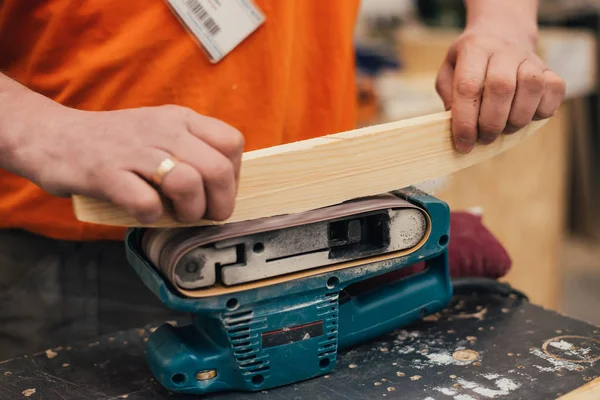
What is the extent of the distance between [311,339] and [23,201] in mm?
450

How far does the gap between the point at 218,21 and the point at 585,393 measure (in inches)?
24.6

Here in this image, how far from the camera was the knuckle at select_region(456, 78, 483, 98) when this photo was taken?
83 cm

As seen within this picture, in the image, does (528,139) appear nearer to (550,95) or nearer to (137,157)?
(550,95)

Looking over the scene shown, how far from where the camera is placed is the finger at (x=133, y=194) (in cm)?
61

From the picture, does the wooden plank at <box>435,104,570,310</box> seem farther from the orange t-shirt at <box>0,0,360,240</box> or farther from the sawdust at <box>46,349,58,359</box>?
the sawdust at <box>46,349,58,359</box>

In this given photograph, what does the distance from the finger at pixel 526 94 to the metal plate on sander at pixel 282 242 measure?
0.18 meters

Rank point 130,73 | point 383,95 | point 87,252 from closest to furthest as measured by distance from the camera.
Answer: point 130,73
point 87,252
point 383,95

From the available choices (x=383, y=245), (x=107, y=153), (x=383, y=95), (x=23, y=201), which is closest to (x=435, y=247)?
(x=383, y=245)

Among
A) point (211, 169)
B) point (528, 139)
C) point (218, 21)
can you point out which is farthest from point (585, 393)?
point (528, 139)

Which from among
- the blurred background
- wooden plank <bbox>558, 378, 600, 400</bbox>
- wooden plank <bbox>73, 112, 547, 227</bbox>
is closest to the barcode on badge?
wooden plank <bbox>73, 112, 547, 227</bbox>

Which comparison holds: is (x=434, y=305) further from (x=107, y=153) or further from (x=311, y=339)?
(x=107, y=153)

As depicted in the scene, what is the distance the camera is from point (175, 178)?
62 cm

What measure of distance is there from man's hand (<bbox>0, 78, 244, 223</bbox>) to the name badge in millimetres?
256

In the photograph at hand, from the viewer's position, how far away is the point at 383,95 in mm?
2094
